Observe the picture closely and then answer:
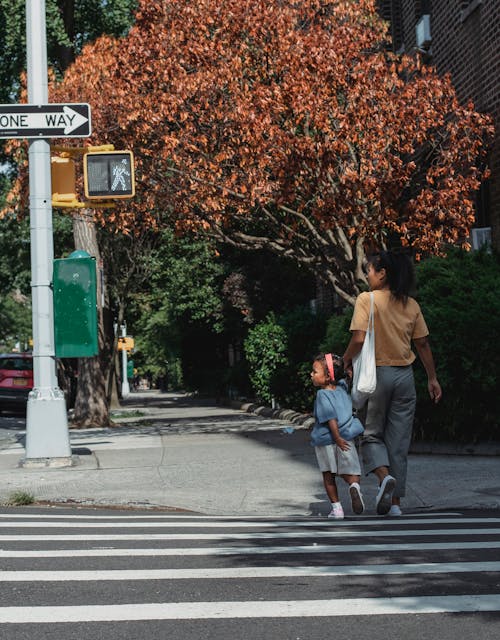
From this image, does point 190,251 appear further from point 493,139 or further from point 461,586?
point 461,586

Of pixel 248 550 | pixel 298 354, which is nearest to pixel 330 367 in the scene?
pixel 248 550

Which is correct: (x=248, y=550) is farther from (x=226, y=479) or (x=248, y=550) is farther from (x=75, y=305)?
(x=75, y=305)

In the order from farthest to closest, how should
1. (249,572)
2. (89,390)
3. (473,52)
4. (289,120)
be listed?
(89,390), (473,52), (289,120), (249,572)

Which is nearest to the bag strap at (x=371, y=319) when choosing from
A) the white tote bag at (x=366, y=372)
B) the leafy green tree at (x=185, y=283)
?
the white tote bag at (x=366, y=372)

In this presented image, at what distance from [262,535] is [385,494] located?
1.34 meters

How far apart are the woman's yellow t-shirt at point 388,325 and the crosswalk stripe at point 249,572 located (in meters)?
2.66

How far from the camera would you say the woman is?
334 inches

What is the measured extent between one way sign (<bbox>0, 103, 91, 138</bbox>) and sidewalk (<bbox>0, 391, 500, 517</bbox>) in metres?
3.65

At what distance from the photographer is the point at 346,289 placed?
17.0m

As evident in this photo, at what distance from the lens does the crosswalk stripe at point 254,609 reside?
4980 mm

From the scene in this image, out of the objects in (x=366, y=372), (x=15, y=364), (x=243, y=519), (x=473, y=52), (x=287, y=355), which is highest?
(x=473, y=52)

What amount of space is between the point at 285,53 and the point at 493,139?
330cm

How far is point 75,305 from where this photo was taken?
1257cm

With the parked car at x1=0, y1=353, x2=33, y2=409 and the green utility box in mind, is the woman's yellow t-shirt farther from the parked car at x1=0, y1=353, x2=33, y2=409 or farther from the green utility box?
the parked car at x1=0, y1=353, x2=33, y2=409
